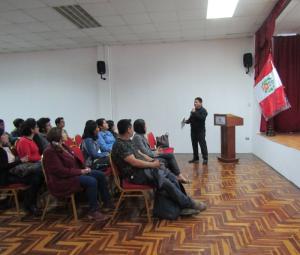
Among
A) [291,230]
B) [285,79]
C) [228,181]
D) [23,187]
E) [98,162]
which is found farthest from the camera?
[285,79]

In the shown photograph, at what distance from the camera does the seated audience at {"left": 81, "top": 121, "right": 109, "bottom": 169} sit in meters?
3.84

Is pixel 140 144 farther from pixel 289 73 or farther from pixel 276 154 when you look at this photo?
pixel 289 73

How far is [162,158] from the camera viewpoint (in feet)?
13.3

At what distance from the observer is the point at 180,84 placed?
764cm

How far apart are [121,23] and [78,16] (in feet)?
2.89

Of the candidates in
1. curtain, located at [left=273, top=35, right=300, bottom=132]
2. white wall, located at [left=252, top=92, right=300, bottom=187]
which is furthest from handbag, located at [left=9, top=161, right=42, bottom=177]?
curtain, located at [left=273, top=35, right=300, bottom=132]

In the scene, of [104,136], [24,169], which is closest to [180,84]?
[104,136]

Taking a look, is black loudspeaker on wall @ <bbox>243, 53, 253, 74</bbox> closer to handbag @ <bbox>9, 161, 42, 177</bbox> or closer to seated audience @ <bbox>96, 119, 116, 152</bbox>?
seated audience @ <bbox>96, 119, 116, 152</bbox>

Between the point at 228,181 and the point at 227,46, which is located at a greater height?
the point at 227,46

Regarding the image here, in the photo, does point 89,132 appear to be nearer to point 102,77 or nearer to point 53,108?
point 102,77

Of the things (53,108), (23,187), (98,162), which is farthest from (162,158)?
(53,108)

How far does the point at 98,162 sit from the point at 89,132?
1.36ft

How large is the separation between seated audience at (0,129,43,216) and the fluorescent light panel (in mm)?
3725

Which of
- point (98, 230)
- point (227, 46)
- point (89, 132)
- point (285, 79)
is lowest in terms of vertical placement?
point (98, 230)
